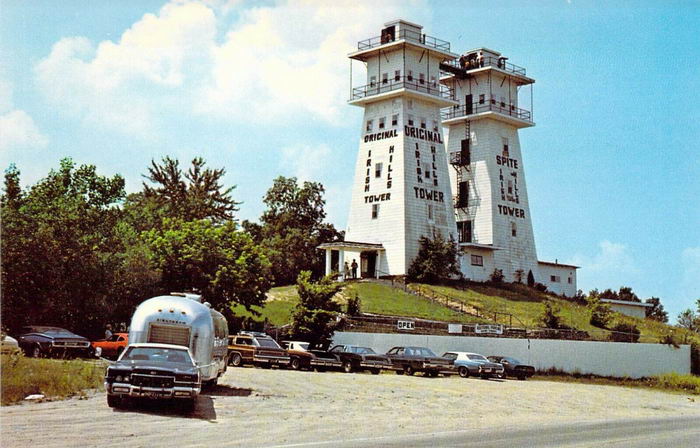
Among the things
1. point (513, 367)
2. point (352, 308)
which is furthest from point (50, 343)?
point (352, 308)

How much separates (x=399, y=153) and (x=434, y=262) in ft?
35.8

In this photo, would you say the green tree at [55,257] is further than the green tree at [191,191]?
No

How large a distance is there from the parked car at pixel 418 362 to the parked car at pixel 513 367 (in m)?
3.88

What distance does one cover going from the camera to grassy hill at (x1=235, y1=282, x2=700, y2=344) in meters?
61.5

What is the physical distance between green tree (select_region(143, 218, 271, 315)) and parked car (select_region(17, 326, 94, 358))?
39.6 feet

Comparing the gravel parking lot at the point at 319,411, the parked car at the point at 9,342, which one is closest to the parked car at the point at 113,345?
the parked car at the point at 9,342

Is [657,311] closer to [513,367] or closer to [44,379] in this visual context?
[513,367]

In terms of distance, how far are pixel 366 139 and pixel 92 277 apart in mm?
42310

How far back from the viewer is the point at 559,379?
156 feet

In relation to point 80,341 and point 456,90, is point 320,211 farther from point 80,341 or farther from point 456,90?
point 80,341

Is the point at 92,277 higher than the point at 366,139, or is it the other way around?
the point at 366,139

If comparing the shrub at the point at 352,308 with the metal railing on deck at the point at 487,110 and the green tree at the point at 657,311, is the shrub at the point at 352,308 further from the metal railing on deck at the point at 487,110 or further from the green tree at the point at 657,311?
the green tree at the point at 657,311

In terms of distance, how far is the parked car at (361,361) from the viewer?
4312 centimetres

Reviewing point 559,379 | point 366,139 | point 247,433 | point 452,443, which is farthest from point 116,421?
point 366,139
